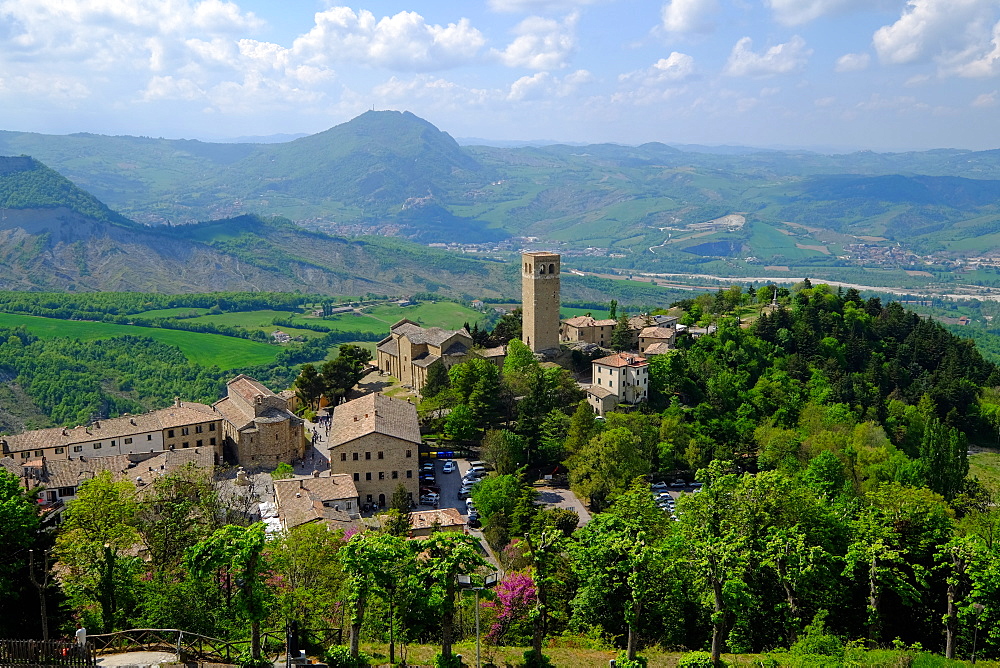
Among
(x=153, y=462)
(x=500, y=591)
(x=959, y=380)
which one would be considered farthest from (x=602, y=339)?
(x=500, y=591)

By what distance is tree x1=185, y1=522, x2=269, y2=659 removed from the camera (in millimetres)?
23703

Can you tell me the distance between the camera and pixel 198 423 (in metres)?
57.3

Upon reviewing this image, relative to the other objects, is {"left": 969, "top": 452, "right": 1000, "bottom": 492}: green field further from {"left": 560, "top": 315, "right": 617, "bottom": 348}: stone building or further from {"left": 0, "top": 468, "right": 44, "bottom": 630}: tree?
{"left": 0, "top": 468, "right": 44, "bottom": 630}: tree

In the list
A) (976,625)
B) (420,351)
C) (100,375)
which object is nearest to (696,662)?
(976,625)

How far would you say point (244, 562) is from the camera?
24.1 m

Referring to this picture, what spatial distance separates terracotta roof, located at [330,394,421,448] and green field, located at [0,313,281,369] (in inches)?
3366

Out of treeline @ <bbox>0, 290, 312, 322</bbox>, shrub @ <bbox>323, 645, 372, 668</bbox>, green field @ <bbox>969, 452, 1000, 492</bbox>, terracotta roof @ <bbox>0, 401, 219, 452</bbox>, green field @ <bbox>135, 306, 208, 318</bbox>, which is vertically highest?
shrub @ <bbox>323, 645, 372, 668</bbox>

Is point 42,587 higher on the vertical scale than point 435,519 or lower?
higher

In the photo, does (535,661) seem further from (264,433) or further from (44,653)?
(264,433)

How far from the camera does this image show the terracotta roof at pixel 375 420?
52.0m

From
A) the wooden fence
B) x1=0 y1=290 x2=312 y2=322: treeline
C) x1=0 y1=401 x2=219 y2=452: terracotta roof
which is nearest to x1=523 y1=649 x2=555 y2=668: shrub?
the wooden fence

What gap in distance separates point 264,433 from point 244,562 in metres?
32.1

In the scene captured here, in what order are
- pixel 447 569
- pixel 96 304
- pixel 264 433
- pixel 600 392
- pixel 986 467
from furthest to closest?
pixel 96 304 < pixel 986 467 < pixel 600 392 < pixel 264 433 < pixel 447 569

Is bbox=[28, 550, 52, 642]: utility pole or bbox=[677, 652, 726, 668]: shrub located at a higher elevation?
bbox=[28, 550, 52, 642]: utility pole
